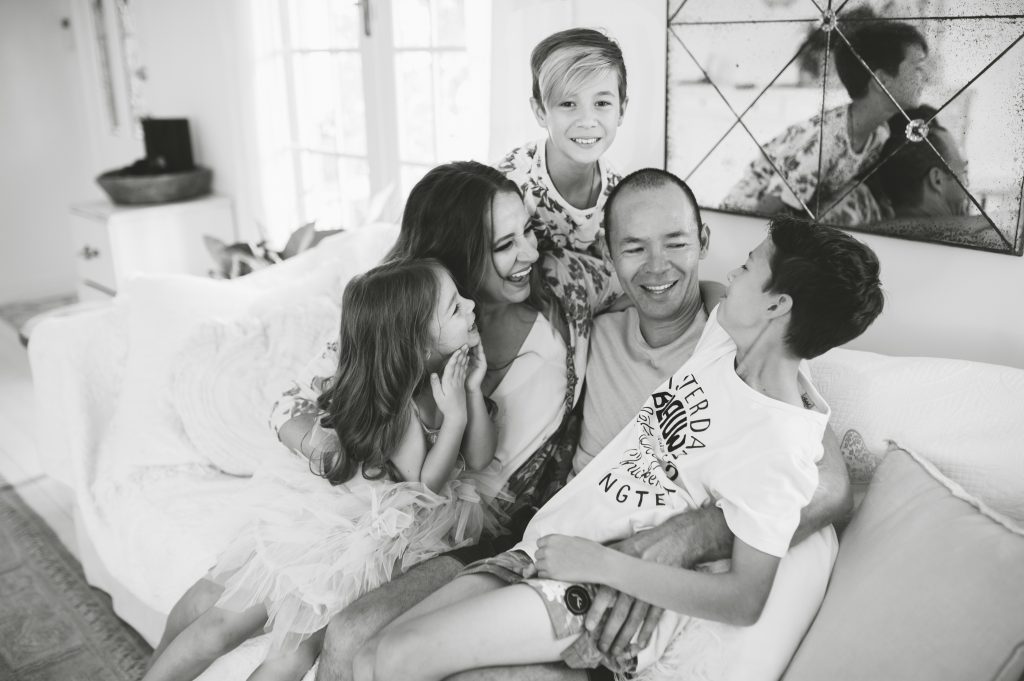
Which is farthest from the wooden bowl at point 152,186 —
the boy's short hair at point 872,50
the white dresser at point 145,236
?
the boy's short hair at point 872,50

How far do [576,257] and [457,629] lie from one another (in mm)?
896

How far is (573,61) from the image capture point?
1886 millimetres

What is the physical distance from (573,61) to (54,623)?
6.41ft

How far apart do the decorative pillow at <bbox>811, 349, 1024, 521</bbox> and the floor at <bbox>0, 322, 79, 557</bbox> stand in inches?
89.7

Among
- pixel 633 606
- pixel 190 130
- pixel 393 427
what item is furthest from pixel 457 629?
pixel 190 130

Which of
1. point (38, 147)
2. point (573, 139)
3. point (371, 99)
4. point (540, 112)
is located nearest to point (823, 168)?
point (573, 139)

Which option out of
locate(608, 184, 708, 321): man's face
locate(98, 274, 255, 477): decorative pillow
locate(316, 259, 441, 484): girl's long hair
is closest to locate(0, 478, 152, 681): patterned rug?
locate(98, 274, 255, 477): decorative pillow

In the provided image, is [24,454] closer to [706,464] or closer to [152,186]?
[152,186]

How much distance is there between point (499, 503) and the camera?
1.74 meters

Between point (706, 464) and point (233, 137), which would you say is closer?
point (706, 464)

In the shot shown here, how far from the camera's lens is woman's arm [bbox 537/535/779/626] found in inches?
47.4

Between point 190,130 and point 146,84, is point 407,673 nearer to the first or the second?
point 190,130

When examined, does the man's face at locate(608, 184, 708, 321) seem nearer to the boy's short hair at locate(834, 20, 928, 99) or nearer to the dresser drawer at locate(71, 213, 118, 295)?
the boy's short hair at locate(834, 20, 928, 99)

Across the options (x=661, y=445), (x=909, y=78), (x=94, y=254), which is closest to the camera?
(x=661, y=445)
